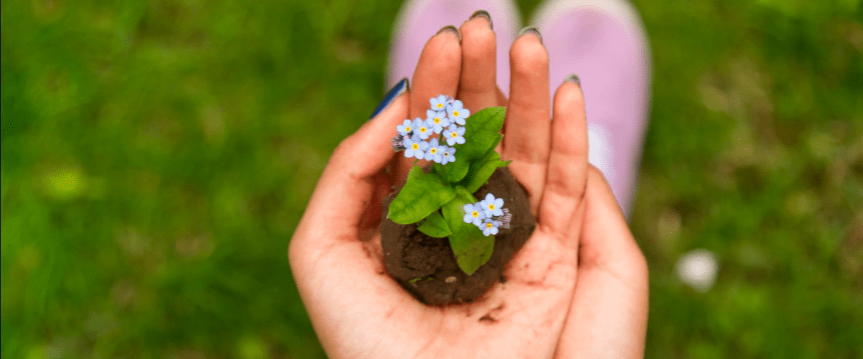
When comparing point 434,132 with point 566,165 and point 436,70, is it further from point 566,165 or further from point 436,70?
point 566,165

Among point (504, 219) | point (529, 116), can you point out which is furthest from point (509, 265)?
point (529, 116)

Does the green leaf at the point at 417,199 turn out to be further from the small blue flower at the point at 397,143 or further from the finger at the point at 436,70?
the finger at the point at 436,70

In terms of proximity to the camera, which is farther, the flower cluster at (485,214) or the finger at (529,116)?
the finger at (529,116)

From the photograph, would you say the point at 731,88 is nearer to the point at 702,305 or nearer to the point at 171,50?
the point at 702,305

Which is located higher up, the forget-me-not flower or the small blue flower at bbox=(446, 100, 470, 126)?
the small blue flower at bbox=(446, 100, 470, 126)

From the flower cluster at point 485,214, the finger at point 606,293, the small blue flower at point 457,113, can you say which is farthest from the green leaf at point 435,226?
the finger at point 606,293

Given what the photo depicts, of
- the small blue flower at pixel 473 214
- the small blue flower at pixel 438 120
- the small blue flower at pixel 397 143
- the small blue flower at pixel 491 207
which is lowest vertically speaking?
the small blue flower at pixel 473 214

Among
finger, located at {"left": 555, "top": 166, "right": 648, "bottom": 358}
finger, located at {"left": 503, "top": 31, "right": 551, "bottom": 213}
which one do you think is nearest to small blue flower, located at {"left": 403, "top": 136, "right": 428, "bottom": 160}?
finger, located at {"left": 503, "top": 31, "right": 551, "bottom": 213}

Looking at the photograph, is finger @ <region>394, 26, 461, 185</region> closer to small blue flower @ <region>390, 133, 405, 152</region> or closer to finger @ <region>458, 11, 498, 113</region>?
finger @ <region>458, 11, 498, 113</region>
